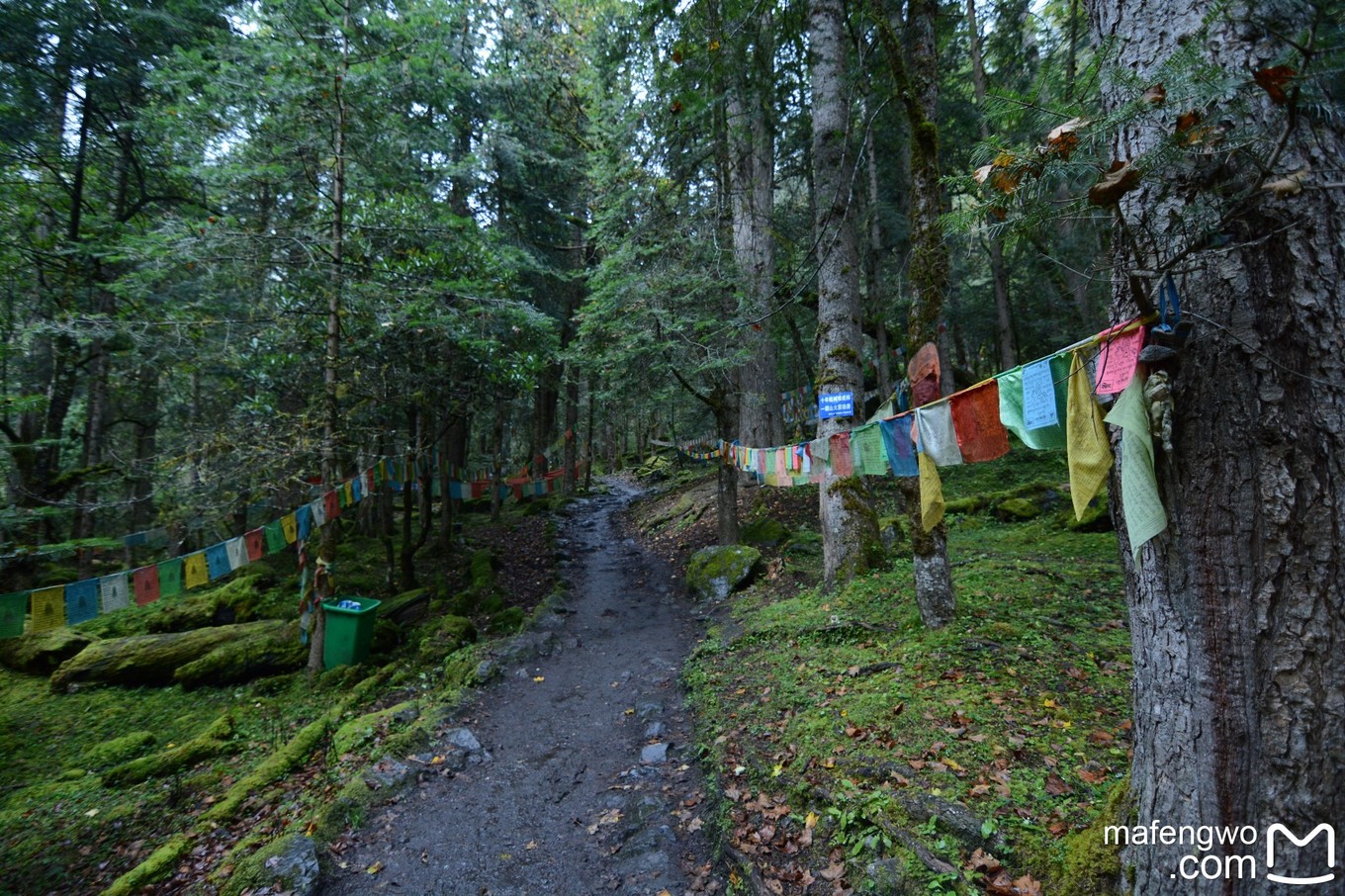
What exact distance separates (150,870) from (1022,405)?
673 centimetres

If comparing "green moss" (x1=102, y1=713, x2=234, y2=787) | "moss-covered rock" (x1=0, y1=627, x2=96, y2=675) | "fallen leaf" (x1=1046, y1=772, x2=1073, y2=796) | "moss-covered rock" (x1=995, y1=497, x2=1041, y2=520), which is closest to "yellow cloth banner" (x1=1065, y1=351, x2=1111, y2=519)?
"fallen leaf" (x1=1046, y1=772, x2=1073, y2=796)

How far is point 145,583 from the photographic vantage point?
659 centimetres

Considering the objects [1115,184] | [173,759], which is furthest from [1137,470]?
[173,759]

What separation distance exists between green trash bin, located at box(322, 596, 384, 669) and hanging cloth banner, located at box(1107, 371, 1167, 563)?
8266 mm

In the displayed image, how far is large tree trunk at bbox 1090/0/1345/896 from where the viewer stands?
2014 millimetres

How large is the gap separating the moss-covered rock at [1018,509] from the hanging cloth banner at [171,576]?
1266cm

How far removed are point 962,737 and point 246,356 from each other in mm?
9560

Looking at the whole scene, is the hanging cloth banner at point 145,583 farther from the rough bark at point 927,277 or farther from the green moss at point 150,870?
the rough bark at point 927,277

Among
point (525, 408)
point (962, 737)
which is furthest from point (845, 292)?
point (525, 408)

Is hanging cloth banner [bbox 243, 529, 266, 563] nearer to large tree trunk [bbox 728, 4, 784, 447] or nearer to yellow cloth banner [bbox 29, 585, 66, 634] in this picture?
yellow cloth banner [bbox 29, 585, 66, 634]

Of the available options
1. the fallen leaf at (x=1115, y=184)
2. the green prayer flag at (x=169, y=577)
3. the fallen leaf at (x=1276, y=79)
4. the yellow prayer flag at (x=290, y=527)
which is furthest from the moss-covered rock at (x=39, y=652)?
the fallen leaf at (x=1276, y=79)

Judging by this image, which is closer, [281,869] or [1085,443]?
[1085,443]

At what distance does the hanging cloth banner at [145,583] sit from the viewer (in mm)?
6473

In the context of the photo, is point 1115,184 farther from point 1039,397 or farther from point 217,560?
point 217,560
